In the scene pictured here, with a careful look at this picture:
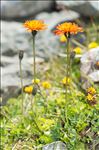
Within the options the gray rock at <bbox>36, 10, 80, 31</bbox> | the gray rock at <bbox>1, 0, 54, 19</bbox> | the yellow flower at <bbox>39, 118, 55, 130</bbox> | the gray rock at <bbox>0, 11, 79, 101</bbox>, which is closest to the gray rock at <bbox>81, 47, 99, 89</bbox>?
the yellow flower at <bbox>39, 118, 55, 130</bbox>

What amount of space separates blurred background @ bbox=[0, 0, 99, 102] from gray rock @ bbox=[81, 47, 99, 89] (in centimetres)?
65

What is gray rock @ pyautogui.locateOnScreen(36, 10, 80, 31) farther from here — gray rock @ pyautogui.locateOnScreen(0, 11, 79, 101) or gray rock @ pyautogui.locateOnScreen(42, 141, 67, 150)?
gray rock @ pyautogui.locateOnScreen(42, 141, 67, 150)

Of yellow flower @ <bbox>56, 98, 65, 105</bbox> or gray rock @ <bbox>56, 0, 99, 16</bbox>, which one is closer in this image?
yellow flower @ <bbox>56, 98, 65, 105</bbox>

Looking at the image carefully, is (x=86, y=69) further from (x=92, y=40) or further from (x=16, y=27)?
(x=16, y=27)

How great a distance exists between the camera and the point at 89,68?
10.3 ft

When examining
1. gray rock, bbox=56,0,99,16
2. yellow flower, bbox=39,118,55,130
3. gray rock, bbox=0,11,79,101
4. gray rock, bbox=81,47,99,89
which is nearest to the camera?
yellow flower, bbox=39,118,55,130

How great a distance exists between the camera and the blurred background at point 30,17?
3985mm

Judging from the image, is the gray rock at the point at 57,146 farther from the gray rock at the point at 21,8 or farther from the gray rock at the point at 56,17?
the gray rock at the point at 21,8

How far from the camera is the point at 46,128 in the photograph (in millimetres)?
2771

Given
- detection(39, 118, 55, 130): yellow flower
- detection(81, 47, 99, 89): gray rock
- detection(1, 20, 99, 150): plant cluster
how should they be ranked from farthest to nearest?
1. detection(81, 47, 99, 89): gray rock
2. detection(39, 118, 55, 130): yellow flower
3. detection(1, 20, 99, 150): plant cluster

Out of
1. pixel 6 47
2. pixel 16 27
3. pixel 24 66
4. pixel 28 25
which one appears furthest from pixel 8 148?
pixel 16 27

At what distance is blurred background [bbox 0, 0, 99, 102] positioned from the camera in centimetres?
399

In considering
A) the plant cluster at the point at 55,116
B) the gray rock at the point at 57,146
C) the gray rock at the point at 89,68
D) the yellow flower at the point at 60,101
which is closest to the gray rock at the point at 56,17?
the plant cluster at the point at 55,116

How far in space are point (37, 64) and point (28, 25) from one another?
1.54 m
